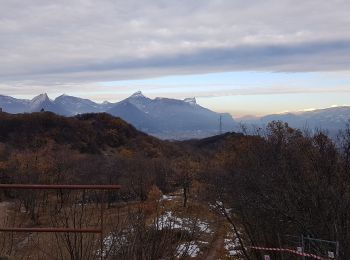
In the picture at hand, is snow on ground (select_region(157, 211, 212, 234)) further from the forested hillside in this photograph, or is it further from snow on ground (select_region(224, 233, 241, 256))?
snow on ground (select_region(224, 233, 241, 256))

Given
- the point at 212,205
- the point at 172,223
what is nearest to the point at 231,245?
the point at 212,205

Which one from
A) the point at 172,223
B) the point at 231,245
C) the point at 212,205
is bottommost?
the point at 231,245

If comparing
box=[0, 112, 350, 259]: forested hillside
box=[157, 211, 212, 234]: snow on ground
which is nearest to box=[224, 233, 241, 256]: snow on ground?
box=[0, 112, 350, 259]: forested hillside

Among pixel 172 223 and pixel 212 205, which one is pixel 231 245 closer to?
pixel 212 205

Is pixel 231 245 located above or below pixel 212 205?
below

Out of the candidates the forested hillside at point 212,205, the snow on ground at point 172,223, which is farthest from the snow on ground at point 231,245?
the snow on ground at point 172,223

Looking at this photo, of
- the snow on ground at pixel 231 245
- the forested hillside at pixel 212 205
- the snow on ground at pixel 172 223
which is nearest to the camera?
the forested hillside at pixel 212 205

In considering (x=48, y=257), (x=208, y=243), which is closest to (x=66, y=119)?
(x=208, y=243)

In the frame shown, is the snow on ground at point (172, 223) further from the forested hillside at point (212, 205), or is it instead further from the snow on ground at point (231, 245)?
the snow on ground at point (231, 245)

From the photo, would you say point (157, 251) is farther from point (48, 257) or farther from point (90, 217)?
point (48, 257)

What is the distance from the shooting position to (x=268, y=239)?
22438mm

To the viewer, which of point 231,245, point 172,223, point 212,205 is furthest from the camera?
point 231,245

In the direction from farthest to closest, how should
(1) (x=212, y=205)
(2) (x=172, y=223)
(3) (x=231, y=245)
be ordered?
(3) (x=231, y=245) → (1) (x=212, y=205) → (2) (x=172, y=223)

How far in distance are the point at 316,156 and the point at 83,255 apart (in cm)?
1639
